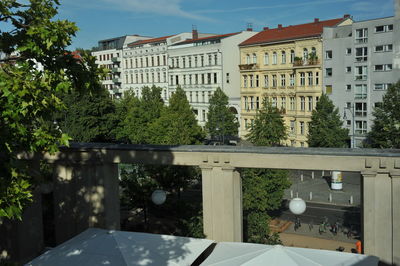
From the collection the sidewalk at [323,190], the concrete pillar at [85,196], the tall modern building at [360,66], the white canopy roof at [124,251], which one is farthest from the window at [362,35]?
the white canopy roof at [124,251]

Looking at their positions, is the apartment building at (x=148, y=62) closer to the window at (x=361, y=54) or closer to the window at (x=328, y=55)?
the window at (x=328, y=55)

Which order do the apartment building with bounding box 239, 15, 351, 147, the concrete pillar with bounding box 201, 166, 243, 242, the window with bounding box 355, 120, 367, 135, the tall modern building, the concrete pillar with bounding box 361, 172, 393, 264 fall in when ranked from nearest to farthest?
the concrete pillar with bounding box 361, 172, 393, 264 → the concrete pillar with bounding box 201, 166, 243, 242 → the tall modern building → the window with bounding box 355, 120, 367, 135 → the apartment building with bounding box 239, 15, 351, 147

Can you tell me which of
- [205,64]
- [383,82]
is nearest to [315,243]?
[383,82]

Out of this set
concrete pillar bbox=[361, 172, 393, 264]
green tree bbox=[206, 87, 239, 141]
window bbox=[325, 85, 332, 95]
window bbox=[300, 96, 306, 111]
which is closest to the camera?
concrete pillar bbox=[361, 172, 393, 264]

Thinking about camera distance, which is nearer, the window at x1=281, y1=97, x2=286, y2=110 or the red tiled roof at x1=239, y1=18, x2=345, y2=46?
the red tiled roof at x1=239, y1=18, x2=345, y2=46

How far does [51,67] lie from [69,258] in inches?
225

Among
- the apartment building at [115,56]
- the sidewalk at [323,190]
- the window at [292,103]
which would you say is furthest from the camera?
the apartment building at [115,56]

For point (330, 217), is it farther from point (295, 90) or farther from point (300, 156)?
point (295, 90)

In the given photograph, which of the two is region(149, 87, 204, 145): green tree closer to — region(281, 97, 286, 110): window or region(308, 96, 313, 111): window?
region(281, 97, 286, 110): window

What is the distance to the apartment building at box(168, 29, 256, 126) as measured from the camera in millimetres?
66188

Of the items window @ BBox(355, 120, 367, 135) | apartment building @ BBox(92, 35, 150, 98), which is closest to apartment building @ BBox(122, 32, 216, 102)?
Answer: apartment building @ BBox(92, 35, 150, 98)

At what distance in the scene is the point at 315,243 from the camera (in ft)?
85.9

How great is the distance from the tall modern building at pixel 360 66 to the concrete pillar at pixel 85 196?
124 feet

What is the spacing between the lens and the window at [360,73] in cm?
5203
